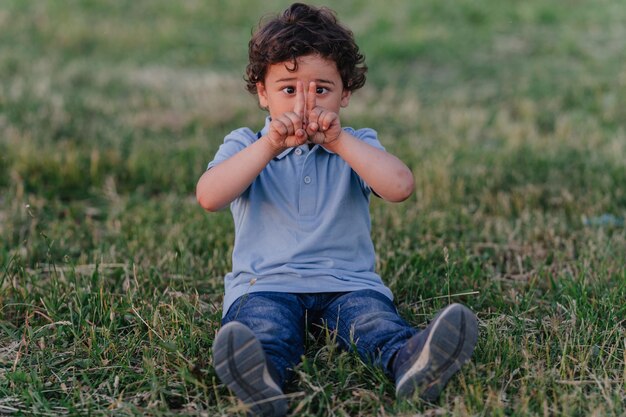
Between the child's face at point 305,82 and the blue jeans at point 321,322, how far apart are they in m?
0.74

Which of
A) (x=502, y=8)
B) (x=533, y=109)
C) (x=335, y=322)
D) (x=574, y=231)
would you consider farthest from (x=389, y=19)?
(x=335, y=322)

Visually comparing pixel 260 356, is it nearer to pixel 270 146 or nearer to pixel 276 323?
pixel 276 323

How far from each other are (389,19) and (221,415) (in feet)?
34.3

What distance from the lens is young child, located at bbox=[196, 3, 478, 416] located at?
9.35 ft

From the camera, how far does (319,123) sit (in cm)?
287

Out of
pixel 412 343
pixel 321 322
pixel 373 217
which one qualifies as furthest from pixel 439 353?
pixel 373 217

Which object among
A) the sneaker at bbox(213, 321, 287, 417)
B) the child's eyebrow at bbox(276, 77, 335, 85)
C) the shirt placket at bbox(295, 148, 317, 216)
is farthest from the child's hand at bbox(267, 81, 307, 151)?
the sneaker at bbox(213, 321, 287, 417)

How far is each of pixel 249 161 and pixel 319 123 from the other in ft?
0.99

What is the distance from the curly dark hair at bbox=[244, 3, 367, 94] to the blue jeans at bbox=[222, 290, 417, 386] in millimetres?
885

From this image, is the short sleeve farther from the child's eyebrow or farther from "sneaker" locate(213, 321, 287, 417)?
"sneaker" locate(213, 321, 287, 417)

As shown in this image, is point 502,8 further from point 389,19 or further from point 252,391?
point 252,391

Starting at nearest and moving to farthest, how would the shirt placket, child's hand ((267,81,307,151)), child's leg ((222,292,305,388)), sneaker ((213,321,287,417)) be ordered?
sneaker ((213,321,287,417)), child's leg ((222,292,305,388)), child's hand ((267,81,307,151)), the shirt placket

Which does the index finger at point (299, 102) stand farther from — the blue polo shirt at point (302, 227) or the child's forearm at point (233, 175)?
the blue polo shirt at point (302, 227)

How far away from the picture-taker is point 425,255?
3973 mm
